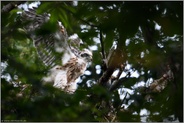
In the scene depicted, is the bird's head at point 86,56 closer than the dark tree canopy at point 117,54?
No

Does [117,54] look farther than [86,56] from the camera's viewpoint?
No

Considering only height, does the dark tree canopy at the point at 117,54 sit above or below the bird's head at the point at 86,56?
below

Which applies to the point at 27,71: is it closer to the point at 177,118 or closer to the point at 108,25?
the point at 108,25

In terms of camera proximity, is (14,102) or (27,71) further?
(14,102)

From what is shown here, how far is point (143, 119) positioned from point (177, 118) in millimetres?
151

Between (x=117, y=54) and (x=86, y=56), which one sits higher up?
(x=86, y=56)

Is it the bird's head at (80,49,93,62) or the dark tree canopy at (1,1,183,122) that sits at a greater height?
the bird's head at (80,49,93,62)

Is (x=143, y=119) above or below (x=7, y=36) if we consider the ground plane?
below

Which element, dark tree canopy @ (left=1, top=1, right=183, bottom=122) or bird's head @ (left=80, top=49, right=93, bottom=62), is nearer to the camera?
dark tree canopy @ (left=1, top=1, right=183, bottom=122)

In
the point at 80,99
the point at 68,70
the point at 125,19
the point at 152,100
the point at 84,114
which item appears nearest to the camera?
the point at 125,19

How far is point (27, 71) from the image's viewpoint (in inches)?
66.4

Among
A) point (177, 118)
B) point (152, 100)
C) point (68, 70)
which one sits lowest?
point (177, 118)

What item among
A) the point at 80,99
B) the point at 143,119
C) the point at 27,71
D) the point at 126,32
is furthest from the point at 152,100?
the point at 27,71

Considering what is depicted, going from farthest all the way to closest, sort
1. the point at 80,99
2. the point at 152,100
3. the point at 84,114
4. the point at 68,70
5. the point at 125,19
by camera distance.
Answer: the point at 68,70
the point at 152,100
the point at 80,99
the point at 84,114
the point at 125,19
